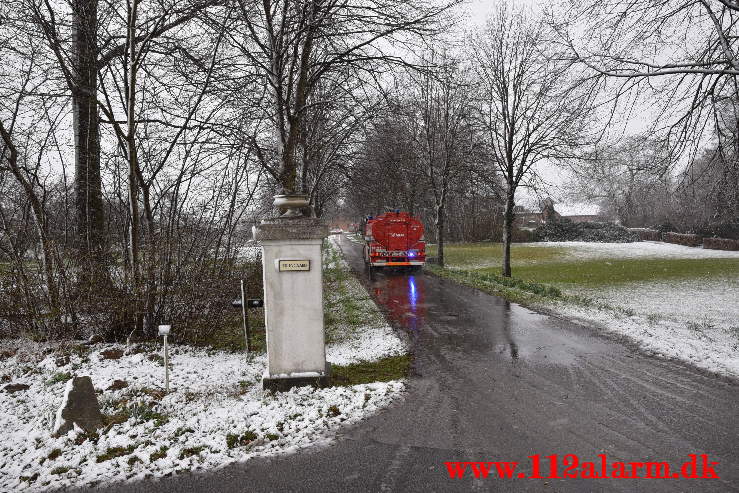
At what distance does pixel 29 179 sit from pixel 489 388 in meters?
8.12

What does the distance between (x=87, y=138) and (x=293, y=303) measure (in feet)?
19.3

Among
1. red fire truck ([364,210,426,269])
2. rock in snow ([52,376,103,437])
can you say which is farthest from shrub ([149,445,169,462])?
red fire truck ([364,210,426,269])

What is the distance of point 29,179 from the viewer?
24.1ft

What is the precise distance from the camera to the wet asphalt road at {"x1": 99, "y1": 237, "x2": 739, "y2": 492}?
3.44 metres

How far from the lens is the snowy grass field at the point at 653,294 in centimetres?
714

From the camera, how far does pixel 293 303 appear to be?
545cm

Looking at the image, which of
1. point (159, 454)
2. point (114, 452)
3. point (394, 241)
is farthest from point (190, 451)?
point (394, 241)

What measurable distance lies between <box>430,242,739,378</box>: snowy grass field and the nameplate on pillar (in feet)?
18.5

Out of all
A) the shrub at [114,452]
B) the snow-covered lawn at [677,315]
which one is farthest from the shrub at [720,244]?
the shrub at [114,452]

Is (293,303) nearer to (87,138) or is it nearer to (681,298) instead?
(87,138)

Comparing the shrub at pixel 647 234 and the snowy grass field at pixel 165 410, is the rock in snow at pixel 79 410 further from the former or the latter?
the shrub at pixel 647 234

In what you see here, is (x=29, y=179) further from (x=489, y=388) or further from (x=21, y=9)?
(x=489, y=388)

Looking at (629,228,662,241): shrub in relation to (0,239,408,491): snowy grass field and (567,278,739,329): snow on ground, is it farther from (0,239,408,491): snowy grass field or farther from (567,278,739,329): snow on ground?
(0,239,408,491): snowy grass field

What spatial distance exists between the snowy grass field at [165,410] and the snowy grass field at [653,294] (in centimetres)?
446
